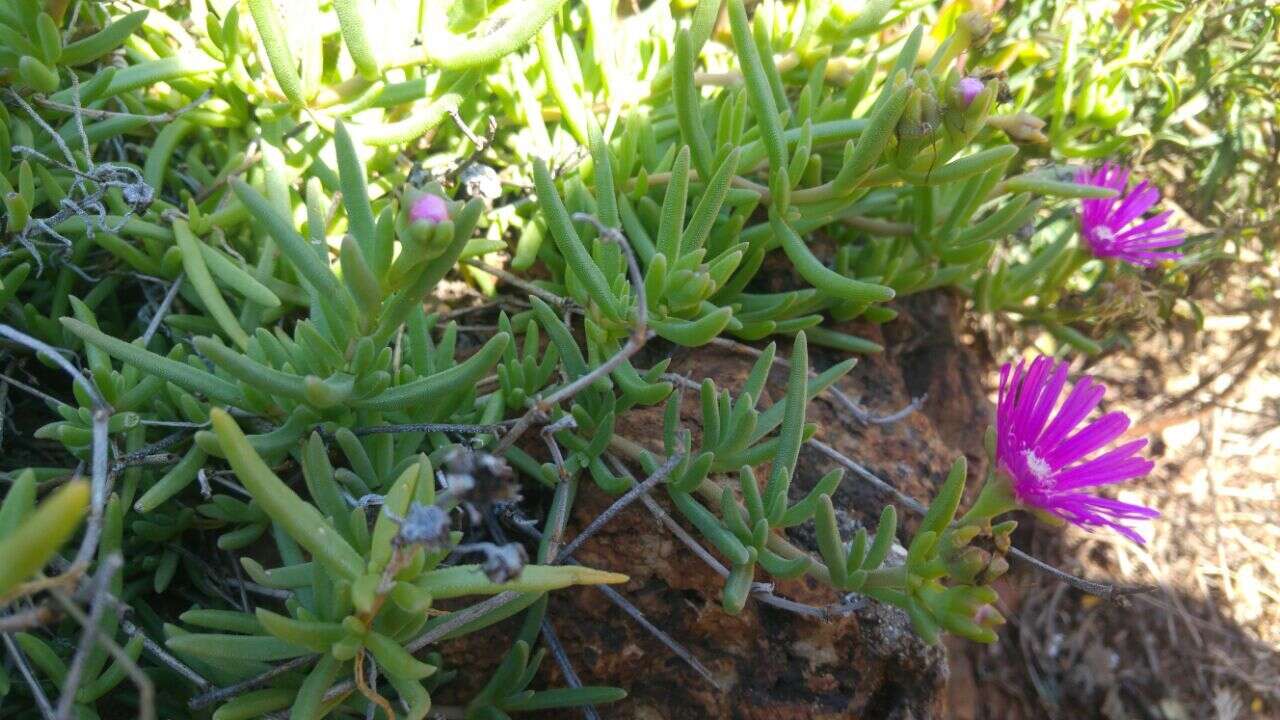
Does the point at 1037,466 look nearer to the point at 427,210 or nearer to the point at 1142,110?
the point at 427,210

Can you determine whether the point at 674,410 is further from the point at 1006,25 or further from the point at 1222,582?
the point at 1222,582

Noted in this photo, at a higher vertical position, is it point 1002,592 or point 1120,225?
point 1120,225

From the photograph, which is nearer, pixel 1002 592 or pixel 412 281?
pixel 412 281

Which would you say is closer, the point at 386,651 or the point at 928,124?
the point at 386,651

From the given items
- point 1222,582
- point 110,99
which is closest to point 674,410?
point 110,99

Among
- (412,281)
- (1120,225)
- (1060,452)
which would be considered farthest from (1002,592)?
(412,281)

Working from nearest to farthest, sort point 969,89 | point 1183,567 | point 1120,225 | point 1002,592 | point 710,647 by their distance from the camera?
point 969,89 < point 710,647 < point 1120,225 < point 1002,592 < point 1183,567

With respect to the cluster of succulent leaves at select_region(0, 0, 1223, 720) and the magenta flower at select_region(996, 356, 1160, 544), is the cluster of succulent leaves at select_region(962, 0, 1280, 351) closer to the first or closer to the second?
the cluster of succulent leaves at select_region(0, 0, 1223, 720)
